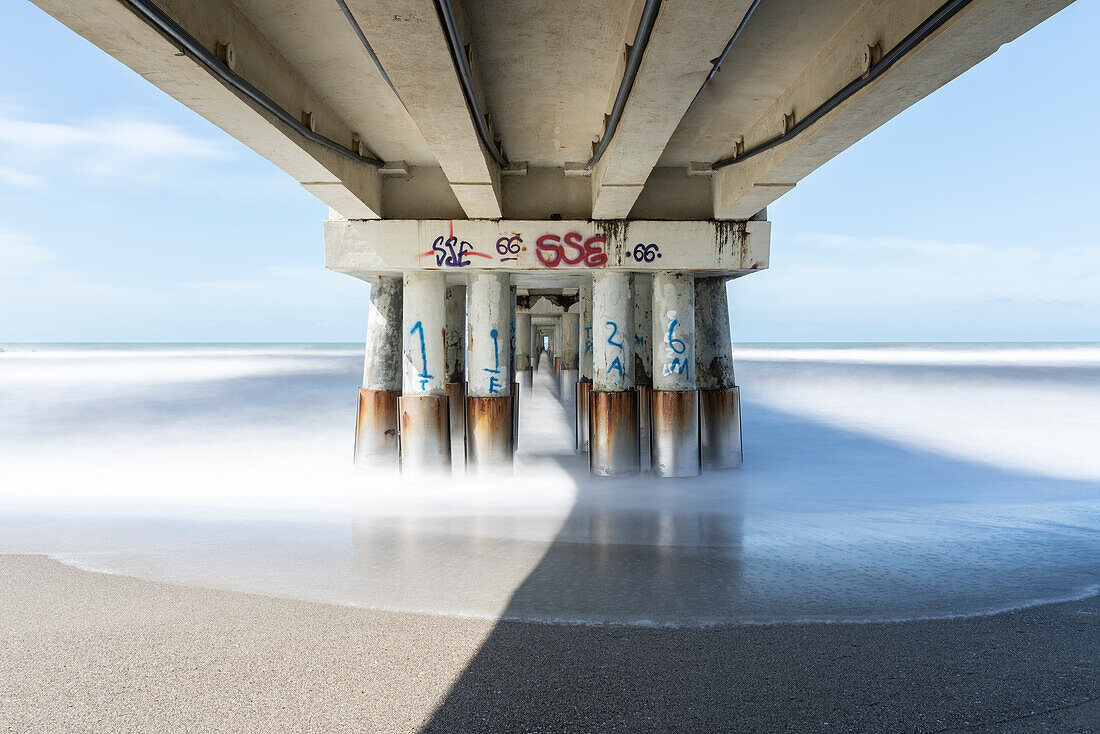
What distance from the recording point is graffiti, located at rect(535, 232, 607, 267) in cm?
806

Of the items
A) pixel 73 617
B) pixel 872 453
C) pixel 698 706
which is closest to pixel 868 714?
pixel 698 706

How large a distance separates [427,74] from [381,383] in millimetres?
5927

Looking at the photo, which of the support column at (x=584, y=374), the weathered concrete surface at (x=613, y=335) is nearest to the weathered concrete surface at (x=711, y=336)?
the weathered concrete surface at (x=613, y=335)

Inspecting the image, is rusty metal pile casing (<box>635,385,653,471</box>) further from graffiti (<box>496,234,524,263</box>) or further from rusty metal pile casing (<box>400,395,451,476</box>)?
rusty metal pile casing (<box>400,395,451,476</box>)

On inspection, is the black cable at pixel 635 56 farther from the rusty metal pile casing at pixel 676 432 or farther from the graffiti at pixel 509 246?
the rusty metal pile casing at pixel 676 432

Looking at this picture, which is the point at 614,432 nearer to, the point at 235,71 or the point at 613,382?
the point at 613,382

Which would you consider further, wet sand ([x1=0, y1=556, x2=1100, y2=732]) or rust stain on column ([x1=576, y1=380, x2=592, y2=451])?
rust stain on column ([x1=576, y1=380, x2=592, y2=451])

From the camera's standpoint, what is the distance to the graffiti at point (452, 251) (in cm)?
799

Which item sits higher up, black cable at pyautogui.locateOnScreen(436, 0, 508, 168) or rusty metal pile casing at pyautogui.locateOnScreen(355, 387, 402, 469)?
black cable at pyautogui.locateOnScreen(436, 0, 508, 168)

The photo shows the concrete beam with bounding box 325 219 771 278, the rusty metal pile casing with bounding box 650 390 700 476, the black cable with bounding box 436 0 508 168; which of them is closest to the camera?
the black cable with bounding box 436 0 508 168

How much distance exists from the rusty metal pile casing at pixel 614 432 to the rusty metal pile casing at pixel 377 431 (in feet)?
10.1

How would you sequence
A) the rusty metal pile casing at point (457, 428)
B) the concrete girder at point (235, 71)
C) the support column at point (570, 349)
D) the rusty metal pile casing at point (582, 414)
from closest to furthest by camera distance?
1. the concrete girder at point (235, 71)
2. the rusty metal pile casing at point (457, 428)
3. the rusty metal pile casing at point (582, 414)
4. the support column at point (570, 349)

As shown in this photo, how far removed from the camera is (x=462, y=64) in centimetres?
407

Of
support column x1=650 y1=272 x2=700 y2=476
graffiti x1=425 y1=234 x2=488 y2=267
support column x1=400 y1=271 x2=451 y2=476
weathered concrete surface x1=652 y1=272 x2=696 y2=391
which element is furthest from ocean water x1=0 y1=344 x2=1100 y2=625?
graffiti x1=425 y1=234 x2=488 y2=267
